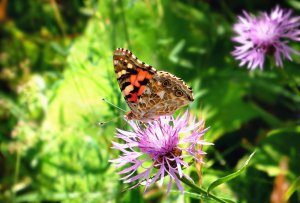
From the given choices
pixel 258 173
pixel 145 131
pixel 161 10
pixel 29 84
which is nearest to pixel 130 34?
pixel 161 10

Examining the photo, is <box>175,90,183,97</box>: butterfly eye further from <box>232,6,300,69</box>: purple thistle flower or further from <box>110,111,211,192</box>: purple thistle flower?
<box>232,6,300,69</box>: purple thistle flower

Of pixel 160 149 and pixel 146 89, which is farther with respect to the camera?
pixel 146 89

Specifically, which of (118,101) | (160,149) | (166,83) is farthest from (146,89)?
(118,101)

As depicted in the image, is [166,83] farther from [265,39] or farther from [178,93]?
[265,39]

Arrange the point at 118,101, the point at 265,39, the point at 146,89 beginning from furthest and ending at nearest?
1. the point at 118,101
2. the point at 265,39
3. the point at 146,89

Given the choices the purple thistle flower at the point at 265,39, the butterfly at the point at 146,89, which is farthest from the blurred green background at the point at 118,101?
the butterfly at the point at 146,89

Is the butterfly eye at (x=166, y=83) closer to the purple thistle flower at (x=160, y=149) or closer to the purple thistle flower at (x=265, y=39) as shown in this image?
the purple thistle flower at (x=160, y=149)
